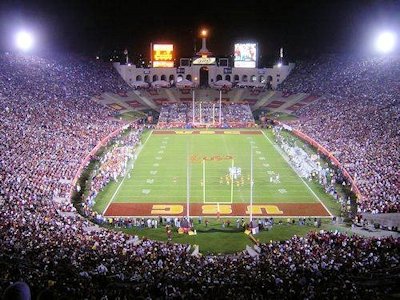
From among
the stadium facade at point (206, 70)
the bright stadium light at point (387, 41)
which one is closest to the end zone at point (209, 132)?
the bright stadium light at point (387, 41)

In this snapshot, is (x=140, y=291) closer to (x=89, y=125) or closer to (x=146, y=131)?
(x=89, y=125)

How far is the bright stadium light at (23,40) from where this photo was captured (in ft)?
Result: 195

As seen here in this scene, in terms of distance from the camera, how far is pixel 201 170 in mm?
36438

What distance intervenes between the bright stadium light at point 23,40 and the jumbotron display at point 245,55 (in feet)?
99.6

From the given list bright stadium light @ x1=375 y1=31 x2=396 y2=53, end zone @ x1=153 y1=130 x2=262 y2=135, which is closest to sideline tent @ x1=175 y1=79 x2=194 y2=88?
end zone @ x1=153 y1=130 x2=262 y2=135

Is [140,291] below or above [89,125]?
below

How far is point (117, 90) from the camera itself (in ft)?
228

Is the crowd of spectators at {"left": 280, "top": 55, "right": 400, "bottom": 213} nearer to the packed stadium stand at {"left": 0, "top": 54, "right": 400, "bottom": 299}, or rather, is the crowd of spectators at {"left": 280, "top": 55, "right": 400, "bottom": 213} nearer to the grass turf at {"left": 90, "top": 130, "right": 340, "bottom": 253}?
the packed stadium stand at {"left": 0, "top": 54, "right": 400, "bottom": 299}

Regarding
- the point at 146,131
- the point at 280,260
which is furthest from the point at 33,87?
the point at 280,260

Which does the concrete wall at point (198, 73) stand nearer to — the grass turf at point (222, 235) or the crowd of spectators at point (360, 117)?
the crowd of spectators at point (360, 117)

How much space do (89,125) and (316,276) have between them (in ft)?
120

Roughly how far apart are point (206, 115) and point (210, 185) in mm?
29766

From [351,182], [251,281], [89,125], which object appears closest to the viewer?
[251,281]

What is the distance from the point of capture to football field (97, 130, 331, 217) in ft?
92.1
